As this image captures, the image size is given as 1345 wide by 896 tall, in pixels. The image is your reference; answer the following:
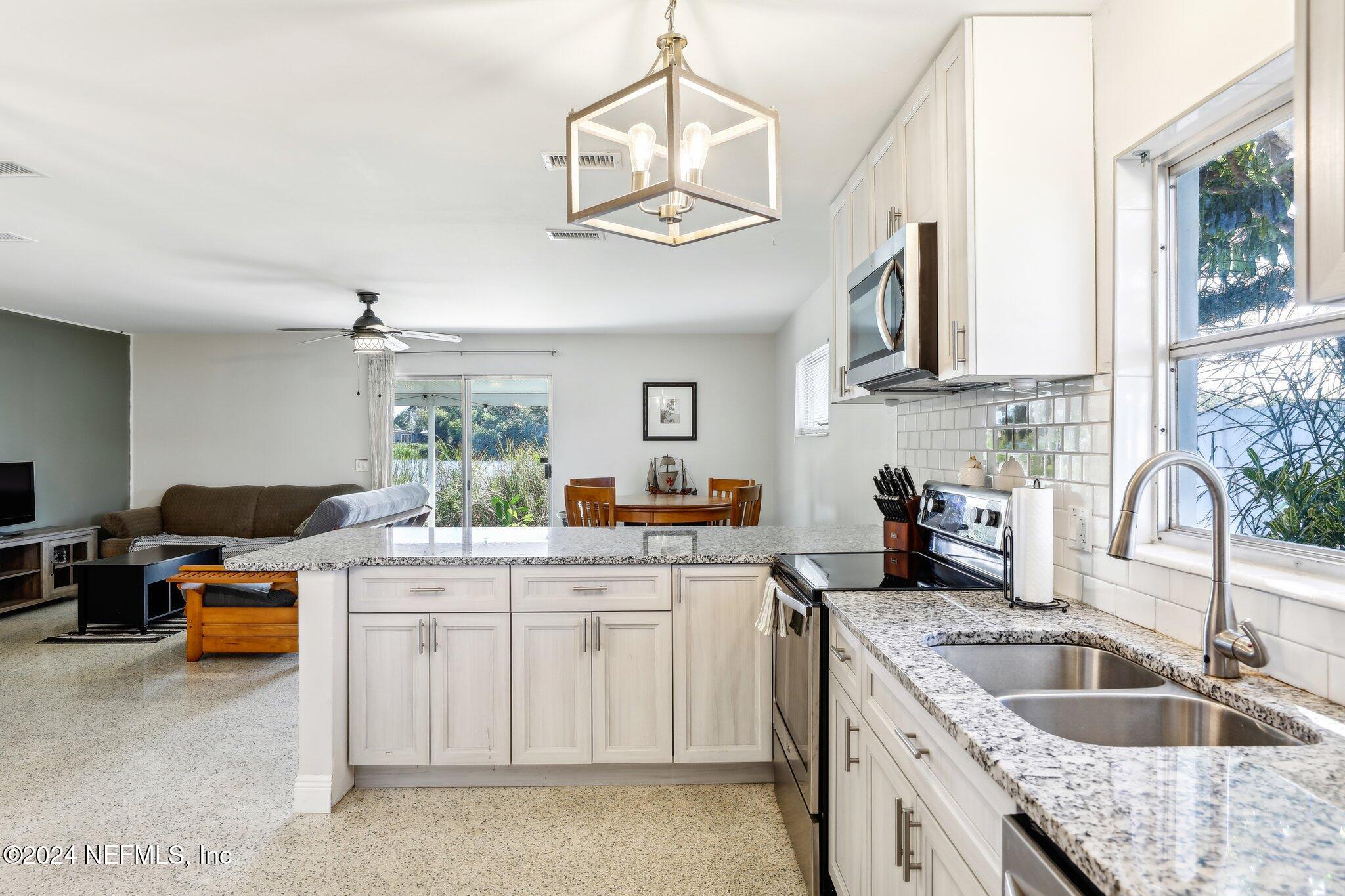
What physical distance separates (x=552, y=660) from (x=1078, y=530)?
1714mm

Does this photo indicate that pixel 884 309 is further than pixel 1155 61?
Yes

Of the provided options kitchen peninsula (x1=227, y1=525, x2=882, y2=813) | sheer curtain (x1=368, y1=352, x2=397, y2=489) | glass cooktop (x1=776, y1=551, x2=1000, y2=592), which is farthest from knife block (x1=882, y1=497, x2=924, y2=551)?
sheer curtain (x1=368, y1=352, x2=397, y2=489)

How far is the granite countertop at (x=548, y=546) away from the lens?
2.48 meters

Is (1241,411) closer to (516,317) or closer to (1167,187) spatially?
(1167,187)

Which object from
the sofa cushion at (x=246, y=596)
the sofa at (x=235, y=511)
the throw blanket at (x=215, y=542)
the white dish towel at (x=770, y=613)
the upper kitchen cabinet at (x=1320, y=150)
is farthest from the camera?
the sofa at (x=235, y=511)

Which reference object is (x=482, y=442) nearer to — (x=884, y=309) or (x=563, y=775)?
(x=563, y=775)

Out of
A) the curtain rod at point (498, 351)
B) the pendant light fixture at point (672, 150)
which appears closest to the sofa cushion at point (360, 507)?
the curtain rod at point (498, 351)

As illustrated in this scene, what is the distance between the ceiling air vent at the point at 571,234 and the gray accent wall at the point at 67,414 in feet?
16.1

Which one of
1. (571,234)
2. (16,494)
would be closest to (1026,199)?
(571,234)

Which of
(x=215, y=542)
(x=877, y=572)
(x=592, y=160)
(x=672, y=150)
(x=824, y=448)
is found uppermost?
(x=592, y=160)

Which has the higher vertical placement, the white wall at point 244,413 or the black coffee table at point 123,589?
the white wall at point 244,413

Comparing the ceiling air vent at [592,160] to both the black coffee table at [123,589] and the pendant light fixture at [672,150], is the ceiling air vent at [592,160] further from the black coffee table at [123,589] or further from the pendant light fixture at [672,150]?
the black coffee table at [123,589]

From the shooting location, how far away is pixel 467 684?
253cm

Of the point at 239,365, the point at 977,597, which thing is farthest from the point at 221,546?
the point at 977,597
